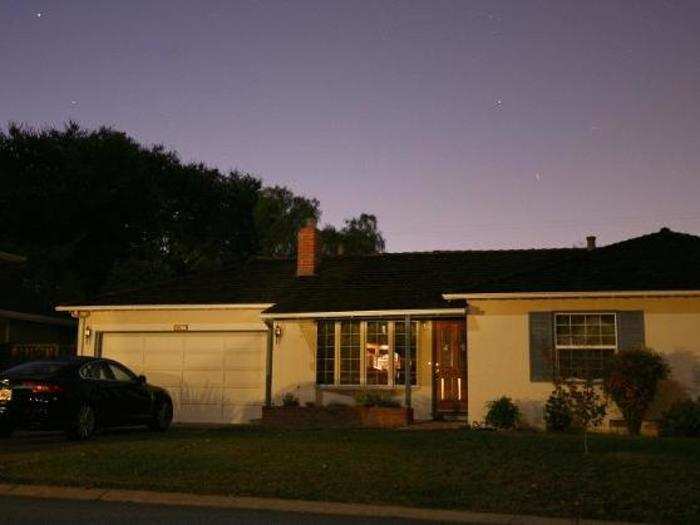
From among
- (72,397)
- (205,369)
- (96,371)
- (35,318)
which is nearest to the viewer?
(72,397)

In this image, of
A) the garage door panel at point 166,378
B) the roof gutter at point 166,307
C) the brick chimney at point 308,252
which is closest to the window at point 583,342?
the roof gutter at point 166,307

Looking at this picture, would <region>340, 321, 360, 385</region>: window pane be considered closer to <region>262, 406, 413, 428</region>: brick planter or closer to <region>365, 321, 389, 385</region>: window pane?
<region>365, 321, 389, 385</region>: window pane

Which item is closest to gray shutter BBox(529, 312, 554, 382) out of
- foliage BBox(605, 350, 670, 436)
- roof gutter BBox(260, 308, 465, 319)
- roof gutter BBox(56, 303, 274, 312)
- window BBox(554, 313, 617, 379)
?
window BBox(554, 313, 617, 379)

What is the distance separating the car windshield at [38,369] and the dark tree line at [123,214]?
20.6m

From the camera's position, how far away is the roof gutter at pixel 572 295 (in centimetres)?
1653

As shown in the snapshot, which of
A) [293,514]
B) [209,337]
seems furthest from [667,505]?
[209,337]

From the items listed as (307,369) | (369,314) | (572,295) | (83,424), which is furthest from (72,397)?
(572,295)

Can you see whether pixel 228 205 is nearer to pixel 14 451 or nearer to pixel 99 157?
pixel 99 157

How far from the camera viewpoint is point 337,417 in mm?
18859

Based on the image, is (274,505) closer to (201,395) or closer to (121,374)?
(121,374)

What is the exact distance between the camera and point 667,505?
899cm

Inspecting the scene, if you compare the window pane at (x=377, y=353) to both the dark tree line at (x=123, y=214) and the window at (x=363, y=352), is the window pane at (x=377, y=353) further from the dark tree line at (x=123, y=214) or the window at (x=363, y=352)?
the dark tree line at (x=123, y=214)

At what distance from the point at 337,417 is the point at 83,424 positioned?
606cm

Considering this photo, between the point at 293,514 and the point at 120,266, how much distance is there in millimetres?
30382
